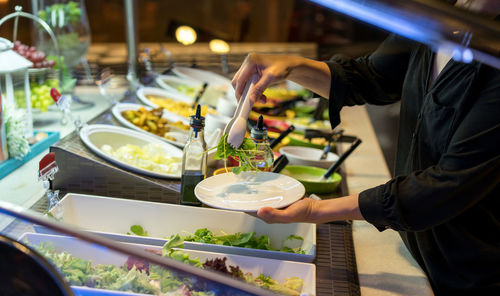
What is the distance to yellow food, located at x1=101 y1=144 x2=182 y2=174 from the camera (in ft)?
5.22

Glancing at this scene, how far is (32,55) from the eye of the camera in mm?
1829

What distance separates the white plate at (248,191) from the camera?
117cm

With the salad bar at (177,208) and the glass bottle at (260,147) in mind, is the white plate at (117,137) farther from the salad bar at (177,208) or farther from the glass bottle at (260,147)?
the glass bottle at (260,147)

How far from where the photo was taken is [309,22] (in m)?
5.26

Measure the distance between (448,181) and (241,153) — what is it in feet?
1.67

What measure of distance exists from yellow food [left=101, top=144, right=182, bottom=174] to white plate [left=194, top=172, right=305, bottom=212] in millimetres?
344

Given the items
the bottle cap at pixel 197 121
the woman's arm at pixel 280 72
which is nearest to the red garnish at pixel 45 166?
the bottle cap at pixel 197 121

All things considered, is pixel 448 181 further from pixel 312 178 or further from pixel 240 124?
pixel 312 178

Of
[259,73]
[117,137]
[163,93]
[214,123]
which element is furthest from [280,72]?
[163,93]

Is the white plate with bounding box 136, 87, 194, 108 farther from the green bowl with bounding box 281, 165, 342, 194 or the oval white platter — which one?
the green bowl with bounding box 281, 165, 342, 194

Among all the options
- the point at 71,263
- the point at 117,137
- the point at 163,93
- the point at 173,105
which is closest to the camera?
the point at 71,263

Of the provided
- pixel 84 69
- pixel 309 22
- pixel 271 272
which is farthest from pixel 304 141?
pixel 309 22

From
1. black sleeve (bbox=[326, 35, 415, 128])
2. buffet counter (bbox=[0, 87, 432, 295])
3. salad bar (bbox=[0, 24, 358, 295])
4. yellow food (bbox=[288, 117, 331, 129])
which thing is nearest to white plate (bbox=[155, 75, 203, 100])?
yellow food (bbox=[288, 117, 331, 129])

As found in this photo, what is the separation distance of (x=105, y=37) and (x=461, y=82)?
19.0 ft
